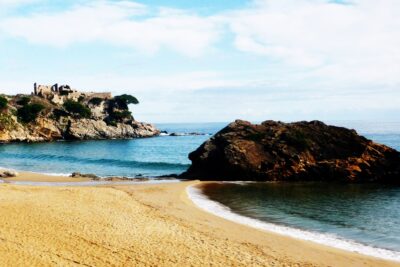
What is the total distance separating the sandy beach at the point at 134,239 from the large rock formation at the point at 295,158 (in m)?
17.5

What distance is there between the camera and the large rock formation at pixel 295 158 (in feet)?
155

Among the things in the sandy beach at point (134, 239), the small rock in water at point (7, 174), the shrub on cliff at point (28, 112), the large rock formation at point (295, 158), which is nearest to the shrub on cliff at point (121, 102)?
the shrub on cliff at point (28, 112)

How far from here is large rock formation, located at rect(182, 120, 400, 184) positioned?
47188 millimetres

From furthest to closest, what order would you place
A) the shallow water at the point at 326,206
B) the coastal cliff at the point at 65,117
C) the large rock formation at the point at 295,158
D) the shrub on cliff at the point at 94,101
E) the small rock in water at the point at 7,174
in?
the shrub on cliff at the point at 94,101 < the coastal cliff at the point at 65,117 < the small rock in water at the point at 7,174 < the large rock formation at the point at 295,158 < the shallow water at the point at 326,206

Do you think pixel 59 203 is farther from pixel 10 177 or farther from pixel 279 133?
pixel 279 133

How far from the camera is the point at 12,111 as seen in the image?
124m

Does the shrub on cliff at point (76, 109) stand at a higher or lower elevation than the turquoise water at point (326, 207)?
higher

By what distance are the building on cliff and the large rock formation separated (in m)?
106

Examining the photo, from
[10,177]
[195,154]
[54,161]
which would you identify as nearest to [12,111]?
[54,161]

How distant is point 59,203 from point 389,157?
3784 centimetres

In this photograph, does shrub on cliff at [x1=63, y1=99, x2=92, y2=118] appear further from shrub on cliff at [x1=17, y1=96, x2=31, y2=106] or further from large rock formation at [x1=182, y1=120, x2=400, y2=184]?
large rock formation at [x1=182, y1=120, x2=400, y2=184]

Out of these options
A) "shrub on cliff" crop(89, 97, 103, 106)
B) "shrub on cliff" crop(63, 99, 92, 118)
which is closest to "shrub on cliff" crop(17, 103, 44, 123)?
"shrub on cliff" crop(63, 99, 92, 118)

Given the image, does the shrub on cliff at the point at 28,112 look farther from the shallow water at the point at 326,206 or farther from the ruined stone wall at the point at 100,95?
the shallow water at the point at 326,206

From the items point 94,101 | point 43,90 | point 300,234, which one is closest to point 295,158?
point 300,234
